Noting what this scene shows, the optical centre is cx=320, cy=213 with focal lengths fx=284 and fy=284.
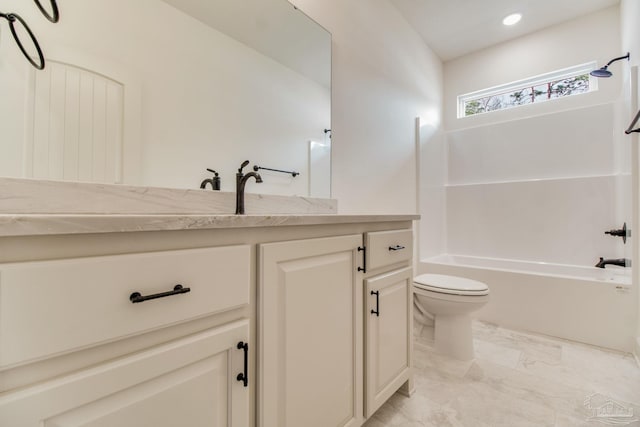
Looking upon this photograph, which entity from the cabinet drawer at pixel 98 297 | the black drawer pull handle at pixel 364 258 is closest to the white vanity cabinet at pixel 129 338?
the cabinet drawer at pixel 98 297

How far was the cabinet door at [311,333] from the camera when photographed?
73 cm

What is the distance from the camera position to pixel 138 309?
510mm

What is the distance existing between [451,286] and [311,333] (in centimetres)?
121

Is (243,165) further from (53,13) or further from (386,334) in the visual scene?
(386,334)

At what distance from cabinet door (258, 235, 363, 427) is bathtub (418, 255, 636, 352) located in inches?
70.9

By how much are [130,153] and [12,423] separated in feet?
2.43

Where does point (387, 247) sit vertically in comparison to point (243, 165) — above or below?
below

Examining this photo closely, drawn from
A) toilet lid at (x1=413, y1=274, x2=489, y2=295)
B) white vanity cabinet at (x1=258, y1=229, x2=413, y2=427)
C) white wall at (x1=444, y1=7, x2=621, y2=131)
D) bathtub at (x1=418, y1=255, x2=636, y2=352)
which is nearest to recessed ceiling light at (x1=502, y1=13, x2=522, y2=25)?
white wall at (x1=444, y1=7, x2=621, y2=131)

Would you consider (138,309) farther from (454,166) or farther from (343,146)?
(454,166)

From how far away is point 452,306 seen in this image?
1675 millimetres

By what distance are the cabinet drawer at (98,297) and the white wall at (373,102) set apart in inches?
46.2

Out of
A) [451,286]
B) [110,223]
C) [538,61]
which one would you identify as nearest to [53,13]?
[110,223]

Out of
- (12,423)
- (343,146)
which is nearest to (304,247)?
(12,423)

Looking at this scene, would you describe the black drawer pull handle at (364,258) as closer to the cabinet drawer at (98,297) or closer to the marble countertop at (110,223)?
the marble countertop at (110,223)
